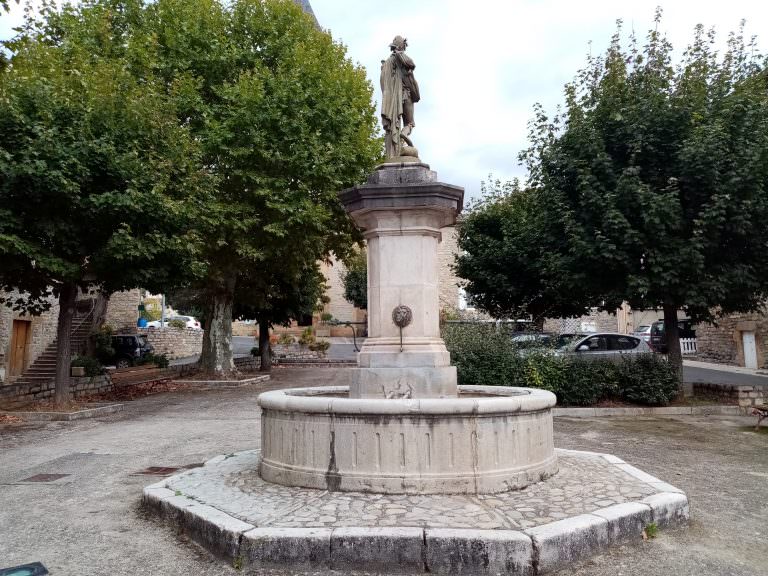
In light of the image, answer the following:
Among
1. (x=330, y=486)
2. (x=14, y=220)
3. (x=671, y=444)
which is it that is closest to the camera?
(x=330, y=486)

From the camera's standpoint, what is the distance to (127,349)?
84.9 ft

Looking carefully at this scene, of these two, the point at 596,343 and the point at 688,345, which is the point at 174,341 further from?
the point at 688,345

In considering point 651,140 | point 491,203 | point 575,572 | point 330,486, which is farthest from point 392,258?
point 491,203

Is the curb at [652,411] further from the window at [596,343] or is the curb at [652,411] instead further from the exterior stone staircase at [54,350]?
the exterior stone staircase at [54,350]

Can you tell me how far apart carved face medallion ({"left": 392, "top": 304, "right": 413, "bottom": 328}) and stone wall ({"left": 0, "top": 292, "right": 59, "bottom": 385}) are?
1612 centimetres

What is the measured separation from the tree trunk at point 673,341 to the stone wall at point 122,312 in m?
24.5

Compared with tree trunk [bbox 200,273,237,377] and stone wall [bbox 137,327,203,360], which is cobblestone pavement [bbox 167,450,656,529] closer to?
tree trunk [bbox 200,273,237,377]

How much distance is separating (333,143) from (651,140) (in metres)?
8.36

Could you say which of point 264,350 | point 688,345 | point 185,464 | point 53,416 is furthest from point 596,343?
point 688,345

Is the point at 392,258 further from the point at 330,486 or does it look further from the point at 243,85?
the point at 243,85

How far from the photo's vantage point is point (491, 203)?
67.6 ft

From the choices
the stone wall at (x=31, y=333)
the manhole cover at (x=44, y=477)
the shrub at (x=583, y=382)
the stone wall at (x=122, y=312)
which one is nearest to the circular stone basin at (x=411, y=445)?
the manhole cover at (x=44, y=477)

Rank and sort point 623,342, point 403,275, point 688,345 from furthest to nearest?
point 688,345 < point 623,342 < point 403,275

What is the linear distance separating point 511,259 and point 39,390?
44.2 ft
